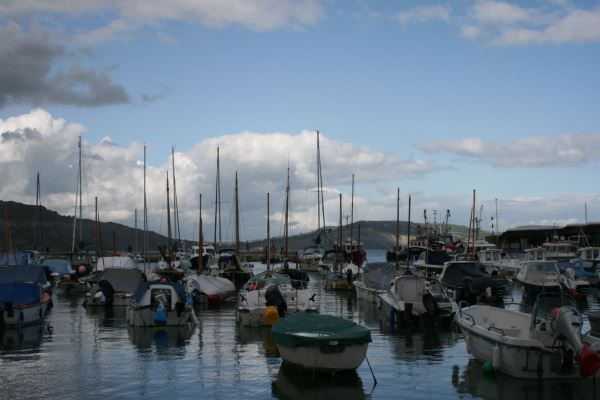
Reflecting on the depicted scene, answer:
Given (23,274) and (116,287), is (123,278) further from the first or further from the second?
(23,274)

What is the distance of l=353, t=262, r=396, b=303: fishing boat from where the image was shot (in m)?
42.6

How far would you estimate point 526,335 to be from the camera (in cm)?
2095

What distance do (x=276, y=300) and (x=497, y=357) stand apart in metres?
12.9

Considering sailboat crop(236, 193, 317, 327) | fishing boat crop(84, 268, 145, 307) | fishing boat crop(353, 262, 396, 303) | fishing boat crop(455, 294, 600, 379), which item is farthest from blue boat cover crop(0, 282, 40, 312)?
fishing boat crop(455, 294, 600, 379)

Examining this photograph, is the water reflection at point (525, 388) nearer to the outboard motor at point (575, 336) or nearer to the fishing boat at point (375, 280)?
the outboard motor at point (575, 336)

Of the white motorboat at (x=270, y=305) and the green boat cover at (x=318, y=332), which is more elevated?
the green boat cover at (x=318, y=332)

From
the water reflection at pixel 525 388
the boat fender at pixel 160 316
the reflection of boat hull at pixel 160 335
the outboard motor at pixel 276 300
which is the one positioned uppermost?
the outboard motor at pixel 276 300

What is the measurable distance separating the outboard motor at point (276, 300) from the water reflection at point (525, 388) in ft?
39.4

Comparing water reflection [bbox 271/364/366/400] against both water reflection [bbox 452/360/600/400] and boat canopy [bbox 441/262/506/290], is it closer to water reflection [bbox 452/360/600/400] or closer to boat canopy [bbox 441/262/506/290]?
water reflection [bbox 452/360/600/400]

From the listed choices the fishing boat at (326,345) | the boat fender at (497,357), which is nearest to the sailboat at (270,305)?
the fishing boat at (326,345)

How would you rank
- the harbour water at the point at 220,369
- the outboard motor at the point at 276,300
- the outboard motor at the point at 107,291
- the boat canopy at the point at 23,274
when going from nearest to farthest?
the harbour water at the point at 220,369, the outboard motor at the point at 276,300, the boat canopy at the point at 23,274, the outboard motor at the point at 107,291

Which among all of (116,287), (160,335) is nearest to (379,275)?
(116,287)

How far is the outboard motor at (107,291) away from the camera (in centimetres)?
4150

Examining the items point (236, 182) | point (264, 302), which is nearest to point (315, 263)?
point (236, 182)
